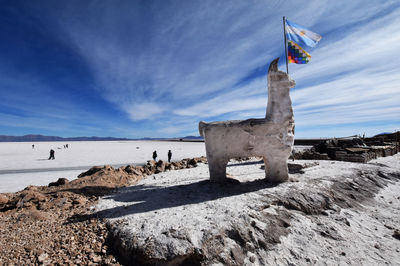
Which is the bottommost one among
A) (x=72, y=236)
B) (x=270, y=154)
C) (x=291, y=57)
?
(x=72, y=236)

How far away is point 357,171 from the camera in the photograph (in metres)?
8.62

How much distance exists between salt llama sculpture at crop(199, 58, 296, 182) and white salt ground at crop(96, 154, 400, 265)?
3.00 feet

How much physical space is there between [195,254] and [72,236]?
8.02 ft

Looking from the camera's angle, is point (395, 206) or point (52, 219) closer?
point (52, 219)

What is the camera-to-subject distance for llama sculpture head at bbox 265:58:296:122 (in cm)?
654

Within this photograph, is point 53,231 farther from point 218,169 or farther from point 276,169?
point 276,169

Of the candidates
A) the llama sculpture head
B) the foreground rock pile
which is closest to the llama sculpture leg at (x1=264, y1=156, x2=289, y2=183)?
the llama sculpture head

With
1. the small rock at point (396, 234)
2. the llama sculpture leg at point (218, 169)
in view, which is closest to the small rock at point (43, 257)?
the llama sculpture leg at point (218, 169)

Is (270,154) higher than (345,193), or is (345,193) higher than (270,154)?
(270,154)

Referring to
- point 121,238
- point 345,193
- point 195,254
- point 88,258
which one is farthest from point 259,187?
point 88,258

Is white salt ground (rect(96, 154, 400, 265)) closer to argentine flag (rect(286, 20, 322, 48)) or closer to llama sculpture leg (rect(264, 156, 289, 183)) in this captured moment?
llama sculpture leg (rect(264, 156, 289, 183))

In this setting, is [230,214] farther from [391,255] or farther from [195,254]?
[391,255]

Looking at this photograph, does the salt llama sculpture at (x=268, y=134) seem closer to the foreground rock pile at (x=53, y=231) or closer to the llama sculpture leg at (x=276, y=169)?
the llama sculpture leg at (x=276, y=169)

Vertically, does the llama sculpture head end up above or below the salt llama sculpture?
above
